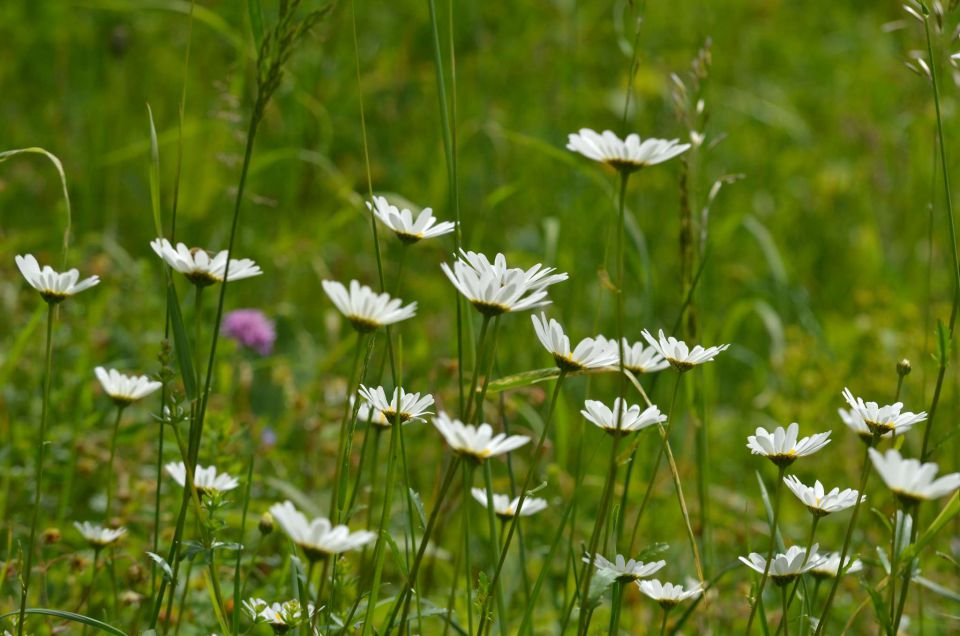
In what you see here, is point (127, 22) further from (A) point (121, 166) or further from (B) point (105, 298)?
(B) point (105, 298)

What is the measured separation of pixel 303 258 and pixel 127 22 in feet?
5.05

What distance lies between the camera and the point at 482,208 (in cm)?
282

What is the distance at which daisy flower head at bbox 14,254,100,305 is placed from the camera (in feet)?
3.80

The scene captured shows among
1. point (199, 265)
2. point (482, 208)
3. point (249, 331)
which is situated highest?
point (199, 265)

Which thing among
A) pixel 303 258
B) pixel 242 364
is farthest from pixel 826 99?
pixel 242 364

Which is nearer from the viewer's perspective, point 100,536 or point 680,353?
point 680,353

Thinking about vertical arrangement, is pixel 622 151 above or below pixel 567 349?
above

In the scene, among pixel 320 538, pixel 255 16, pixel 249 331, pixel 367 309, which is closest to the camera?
pixel 320 538

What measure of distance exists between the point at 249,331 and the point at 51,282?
1.22m

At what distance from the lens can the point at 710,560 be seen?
1.82 m

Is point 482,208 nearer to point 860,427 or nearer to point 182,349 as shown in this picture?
point 182,349

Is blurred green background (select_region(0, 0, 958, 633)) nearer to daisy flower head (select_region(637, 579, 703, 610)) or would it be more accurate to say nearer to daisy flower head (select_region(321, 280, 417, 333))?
daisy flower head (select_region(637, 579, 703, 610))

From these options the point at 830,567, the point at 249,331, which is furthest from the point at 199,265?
the point at 249,331

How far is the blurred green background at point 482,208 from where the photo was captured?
2.42 m
